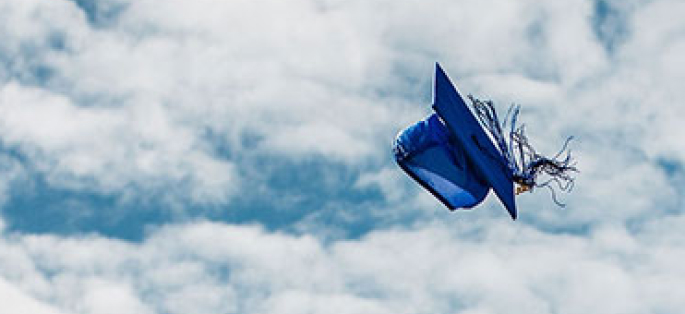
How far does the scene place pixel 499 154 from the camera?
17891 millimetres

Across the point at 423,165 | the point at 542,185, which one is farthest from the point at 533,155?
the point at 423,165

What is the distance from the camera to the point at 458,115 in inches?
686

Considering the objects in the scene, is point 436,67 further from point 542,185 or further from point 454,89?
point 542,185

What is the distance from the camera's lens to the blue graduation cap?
56.2 feet

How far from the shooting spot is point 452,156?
1747 cm

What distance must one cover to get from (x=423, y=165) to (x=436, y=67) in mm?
1001

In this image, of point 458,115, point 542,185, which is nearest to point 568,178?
point 542,185

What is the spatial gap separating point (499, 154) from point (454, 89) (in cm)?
88

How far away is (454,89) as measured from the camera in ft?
57.5

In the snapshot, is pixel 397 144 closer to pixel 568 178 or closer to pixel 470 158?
pixel 470 158

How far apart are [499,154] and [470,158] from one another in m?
0.48

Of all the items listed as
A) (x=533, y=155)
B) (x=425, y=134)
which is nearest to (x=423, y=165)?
(x=425, y=134)

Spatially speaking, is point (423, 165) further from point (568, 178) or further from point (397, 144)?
point (568, 178)

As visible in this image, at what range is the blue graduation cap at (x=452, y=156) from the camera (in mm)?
17125
